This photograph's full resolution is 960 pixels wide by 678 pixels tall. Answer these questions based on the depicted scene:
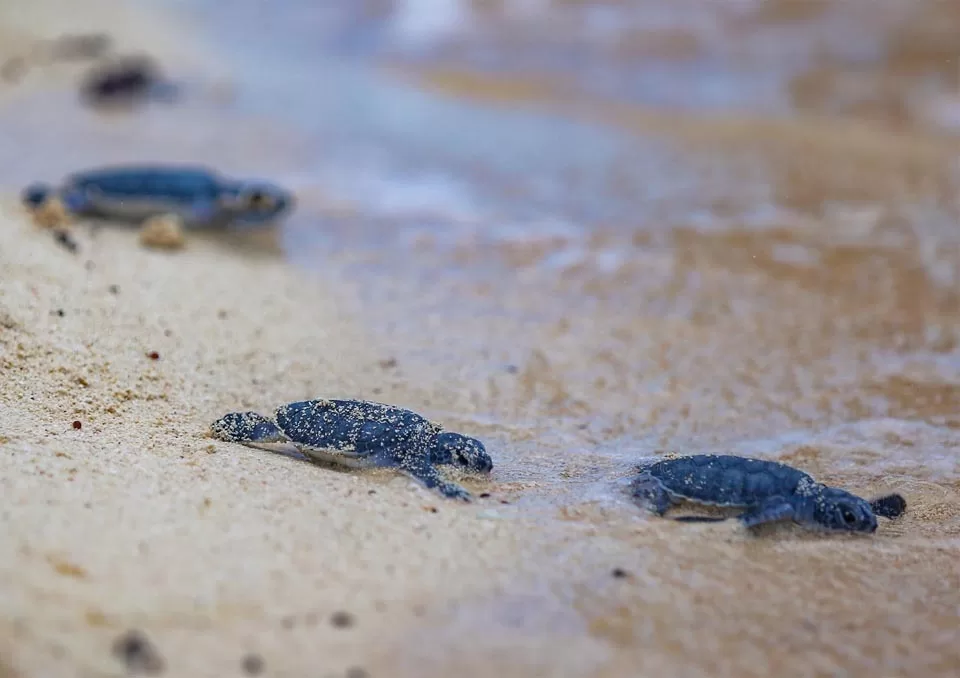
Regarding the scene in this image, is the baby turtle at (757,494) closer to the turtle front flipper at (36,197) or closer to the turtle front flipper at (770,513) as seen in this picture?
the turtle front flipper at (770,513)

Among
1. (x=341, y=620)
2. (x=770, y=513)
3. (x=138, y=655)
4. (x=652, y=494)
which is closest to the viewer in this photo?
(x=138, y=655)

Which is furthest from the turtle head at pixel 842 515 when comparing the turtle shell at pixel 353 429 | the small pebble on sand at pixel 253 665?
the small pebble on sand at pixel 253 665

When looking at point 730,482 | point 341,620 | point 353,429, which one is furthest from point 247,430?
point 730,482

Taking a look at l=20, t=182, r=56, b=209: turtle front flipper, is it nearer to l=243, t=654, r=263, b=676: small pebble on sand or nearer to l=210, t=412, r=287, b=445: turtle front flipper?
l=210, t=412, r=287, b=445: turtle front flipper

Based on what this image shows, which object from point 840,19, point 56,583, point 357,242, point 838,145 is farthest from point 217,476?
point 840,19

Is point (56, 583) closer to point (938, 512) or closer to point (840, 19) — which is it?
point (938, 512)

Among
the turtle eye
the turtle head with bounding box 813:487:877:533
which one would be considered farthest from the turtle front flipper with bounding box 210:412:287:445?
the turtle eye

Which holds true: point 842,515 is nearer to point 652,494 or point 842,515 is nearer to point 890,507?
point 890,507
